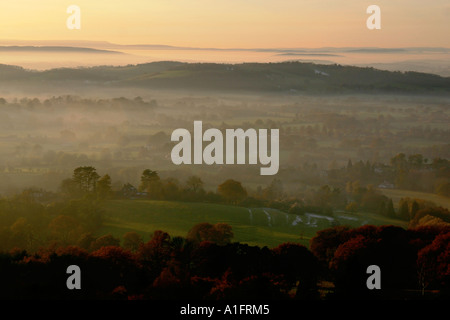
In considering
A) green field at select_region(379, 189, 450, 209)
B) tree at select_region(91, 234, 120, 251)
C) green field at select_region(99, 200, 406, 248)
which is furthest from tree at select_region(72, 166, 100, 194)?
green field at select_region(379, 189, 450, 209)

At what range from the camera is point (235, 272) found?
144 feet

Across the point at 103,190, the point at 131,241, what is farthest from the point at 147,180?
the point at 131,241

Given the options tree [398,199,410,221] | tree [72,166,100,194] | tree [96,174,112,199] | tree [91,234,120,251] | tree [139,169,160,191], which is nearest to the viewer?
tree [91,234,120,251]

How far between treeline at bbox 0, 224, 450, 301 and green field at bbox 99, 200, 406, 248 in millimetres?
21709

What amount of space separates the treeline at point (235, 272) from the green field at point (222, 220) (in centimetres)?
2171

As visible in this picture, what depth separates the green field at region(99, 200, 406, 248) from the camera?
3044 inches

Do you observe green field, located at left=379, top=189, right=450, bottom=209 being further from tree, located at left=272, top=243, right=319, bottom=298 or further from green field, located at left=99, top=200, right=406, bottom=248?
A: tree, located at left=272, top=243, right=319, bottom=298

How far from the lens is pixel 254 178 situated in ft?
578

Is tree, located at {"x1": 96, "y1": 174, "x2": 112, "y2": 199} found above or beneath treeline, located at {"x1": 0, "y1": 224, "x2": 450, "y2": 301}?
beneath

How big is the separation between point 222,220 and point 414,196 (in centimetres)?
6937

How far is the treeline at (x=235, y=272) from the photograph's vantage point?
129ft

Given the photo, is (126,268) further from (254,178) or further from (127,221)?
(254,178)

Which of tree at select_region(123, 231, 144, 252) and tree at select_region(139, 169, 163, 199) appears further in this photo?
tree at select_region(139, 169, 163, 199)
